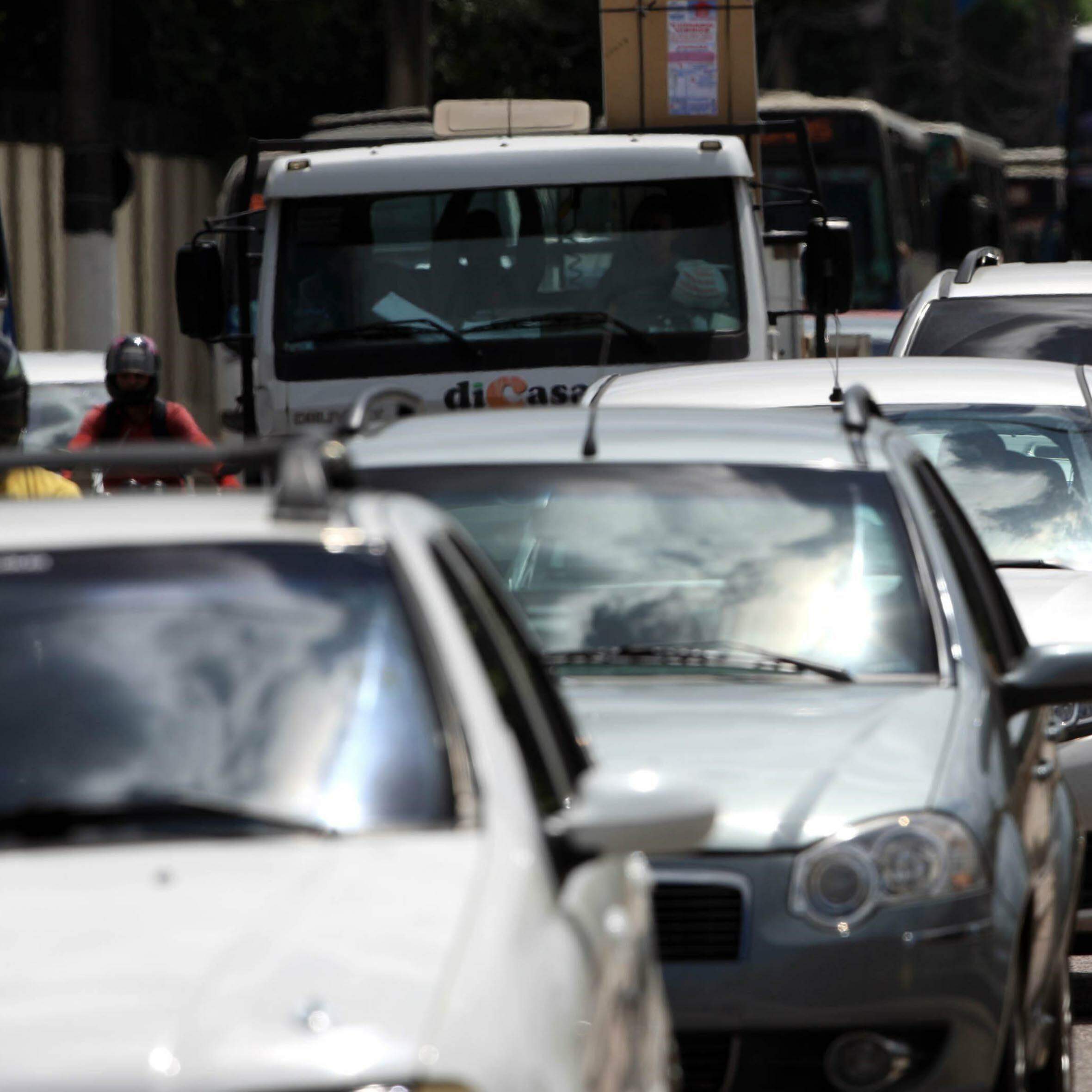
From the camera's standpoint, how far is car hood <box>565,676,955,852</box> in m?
4.86

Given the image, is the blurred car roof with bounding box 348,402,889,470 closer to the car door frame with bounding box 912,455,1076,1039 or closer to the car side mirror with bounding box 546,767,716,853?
the car door frame with bounding box 912,455,1076,1039

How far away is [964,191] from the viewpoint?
25.7 metres

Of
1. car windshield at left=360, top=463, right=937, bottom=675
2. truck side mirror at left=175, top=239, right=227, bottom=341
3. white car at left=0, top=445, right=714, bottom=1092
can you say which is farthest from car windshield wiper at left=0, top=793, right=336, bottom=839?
truck side mirror at left=175, top=239, right=227, bottom=341

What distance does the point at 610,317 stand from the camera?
488 inches

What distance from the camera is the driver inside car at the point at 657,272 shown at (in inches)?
490

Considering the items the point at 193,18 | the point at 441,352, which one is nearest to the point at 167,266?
the point at 193,18

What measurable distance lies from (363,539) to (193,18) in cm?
2832

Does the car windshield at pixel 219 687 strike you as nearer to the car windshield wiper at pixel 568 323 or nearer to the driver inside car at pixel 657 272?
the car windshield wiper at pixel 568 323

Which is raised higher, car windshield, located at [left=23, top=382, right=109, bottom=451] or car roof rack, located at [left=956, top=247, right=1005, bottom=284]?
car roof rack, located at [left=956, top=247, right=1005, bottom=284]

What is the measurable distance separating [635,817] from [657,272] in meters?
9.19

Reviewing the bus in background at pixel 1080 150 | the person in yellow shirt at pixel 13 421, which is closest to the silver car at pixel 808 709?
the person in yellow shirt at pixel 13 421

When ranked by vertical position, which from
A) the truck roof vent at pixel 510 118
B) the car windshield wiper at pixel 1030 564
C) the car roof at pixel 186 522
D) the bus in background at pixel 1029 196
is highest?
the truck roof vent at pixel 510 118

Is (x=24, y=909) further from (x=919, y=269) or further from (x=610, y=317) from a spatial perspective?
(x=919, y=269)

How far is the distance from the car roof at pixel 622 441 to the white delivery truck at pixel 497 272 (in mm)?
5915
